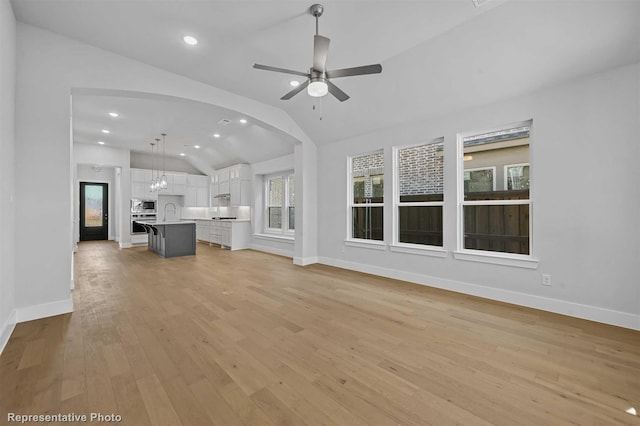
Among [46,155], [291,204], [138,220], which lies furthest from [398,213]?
[138,220]

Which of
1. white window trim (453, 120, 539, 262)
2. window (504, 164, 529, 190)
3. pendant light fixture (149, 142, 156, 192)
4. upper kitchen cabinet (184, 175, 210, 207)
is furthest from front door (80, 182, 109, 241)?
window (504, 164, 529, 190)

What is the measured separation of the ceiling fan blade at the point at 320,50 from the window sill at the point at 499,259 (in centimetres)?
312

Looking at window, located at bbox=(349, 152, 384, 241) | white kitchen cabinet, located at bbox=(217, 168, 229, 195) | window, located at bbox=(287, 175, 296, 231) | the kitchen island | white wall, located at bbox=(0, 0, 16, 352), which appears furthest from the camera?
white kitchen cabinet, located at bbox=(217, 168, 229, 195)

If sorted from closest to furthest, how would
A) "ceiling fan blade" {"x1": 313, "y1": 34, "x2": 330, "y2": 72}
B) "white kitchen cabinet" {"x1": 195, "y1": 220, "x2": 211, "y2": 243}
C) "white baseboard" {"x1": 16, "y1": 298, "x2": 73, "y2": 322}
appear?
"ceiling fan blade" {"x1": 313, "y1": 34, "x2": 330, "y2": 72} → "white baseboard" {"x1": 16, "y1": 298, "x2": 73, "y2": 322} → "white kitchen cabinet" {"x1": 195, "y1": 220, "x2": 211, "y2": 243}

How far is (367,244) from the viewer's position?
5066 mm

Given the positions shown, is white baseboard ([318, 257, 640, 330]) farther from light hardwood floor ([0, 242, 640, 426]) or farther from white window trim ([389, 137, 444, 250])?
white window trim ([389, 137, 444, 250])

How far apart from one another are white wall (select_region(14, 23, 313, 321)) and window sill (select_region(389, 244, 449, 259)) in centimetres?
453

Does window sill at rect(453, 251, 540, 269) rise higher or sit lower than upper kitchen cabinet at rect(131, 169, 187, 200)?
lower

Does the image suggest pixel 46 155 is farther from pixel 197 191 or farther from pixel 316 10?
pixel 197 191

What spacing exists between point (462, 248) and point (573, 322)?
141cm

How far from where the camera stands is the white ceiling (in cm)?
260

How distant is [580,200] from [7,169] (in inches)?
233

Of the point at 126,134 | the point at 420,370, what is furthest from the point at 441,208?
the point at 126,134

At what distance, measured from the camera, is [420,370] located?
1975 mm
